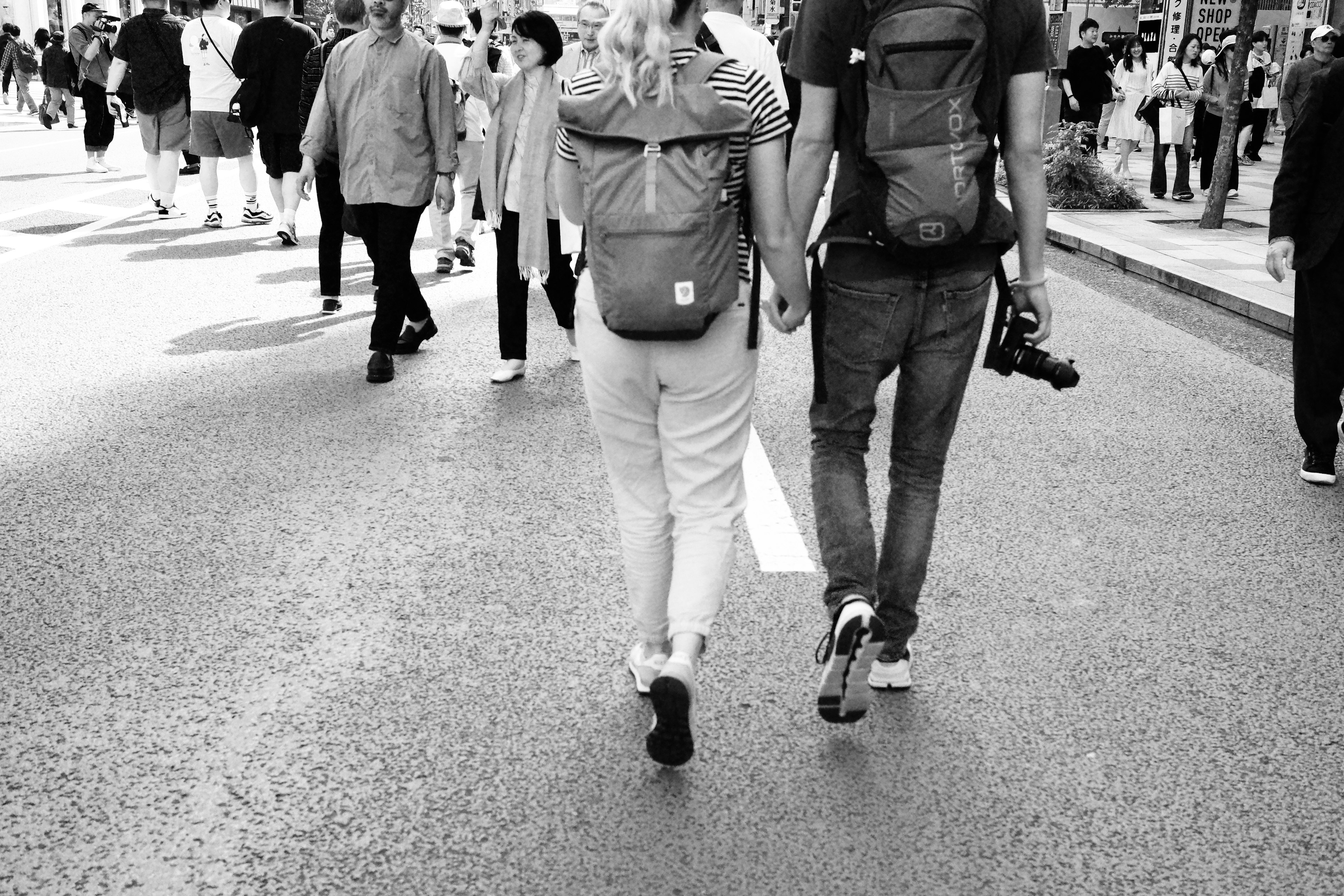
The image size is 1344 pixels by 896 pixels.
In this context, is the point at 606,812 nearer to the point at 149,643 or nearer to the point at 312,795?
the point at 312,795

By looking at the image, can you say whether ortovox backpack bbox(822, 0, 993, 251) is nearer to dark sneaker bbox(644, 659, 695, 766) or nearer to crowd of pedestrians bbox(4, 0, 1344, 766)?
crowd of pedestrians bbox(4, 0, 1344, 766)

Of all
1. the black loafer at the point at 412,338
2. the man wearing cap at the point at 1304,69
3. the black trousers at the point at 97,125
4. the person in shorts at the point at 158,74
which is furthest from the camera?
the black trousers at the point at 97,125

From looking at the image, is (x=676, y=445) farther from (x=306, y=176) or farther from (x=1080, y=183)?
(x=1080, y=183)

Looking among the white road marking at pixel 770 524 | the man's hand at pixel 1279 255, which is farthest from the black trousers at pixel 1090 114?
the white road marking at pixel 770 524

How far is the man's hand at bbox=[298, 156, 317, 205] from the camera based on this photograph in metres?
7.36

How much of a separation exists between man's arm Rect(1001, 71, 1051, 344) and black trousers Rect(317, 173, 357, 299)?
17.5ft

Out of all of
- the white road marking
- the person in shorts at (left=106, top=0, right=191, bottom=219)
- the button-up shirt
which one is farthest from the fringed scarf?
the person in shorts at (left=106, top=0, right=191, bottom=219)

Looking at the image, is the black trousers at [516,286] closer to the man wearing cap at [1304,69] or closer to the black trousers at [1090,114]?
the man wearing cap at [1304,69]

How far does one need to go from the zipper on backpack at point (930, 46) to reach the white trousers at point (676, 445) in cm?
60

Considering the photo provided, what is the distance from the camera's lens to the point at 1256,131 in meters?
21.8

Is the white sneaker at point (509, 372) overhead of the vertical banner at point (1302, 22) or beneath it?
beneath

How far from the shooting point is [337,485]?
17.9ft

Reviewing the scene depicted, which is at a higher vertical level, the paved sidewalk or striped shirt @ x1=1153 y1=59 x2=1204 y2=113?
striped shirt @ x1=1153 y1=59 x2=1204 y2=113

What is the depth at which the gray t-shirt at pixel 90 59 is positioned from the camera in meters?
19.4
